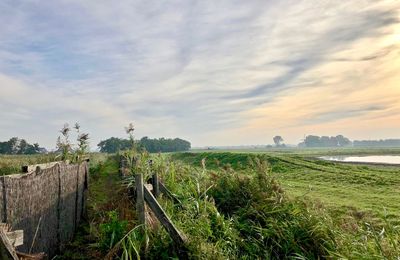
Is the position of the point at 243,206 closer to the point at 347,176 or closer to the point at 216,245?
the point at 216,245

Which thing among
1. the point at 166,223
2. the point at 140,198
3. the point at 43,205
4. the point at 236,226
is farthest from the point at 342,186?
the point at 43,205

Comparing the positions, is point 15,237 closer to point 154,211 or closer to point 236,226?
point 154,211

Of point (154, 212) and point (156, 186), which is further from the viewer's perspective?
point (156, 186)

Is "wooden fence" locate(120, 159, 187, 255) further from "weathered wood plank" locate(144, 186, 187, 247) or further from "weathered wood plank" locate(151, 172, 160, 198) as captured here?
"weathered wood plank" locate(151, 172, 160, 198)

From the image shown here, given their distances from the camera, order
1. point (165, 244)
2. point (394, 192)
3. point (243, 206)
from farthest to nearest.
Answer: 1. point (394, 192)
2. point (243, 206)
3. point (165, 244)

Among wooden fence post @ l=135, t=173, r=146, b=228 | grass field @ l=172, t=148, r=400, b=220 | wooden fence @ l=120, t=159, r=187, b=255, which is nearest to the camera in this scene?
wooden fence @ l=120, t=159, r=187, b=255

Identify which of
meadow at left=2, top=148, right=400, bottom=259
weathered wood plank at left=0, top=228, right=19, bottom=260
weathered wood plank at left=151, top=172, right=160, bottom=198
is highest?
weathered wood plank at left=151, top=172, right=160, bottom=198

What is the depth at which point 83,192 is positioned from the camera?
9.38 metres

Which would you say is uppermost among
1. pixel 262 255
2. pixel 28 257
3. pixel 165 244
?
pixel 28 257

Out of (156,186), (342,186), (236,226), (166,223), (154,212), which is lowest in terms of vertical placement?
(236,226)

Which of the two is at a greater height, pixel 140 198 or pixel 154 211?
pixel 140 198

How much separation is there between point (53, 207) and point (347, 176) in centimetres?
1651

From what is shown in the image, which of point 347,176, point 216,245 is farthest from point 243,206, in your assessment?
point 347,176

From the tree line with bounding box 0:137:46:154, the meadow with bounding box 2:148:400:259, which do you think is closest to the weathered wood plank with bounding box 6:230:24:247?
the meadow with bounding box 2:148:400:259
